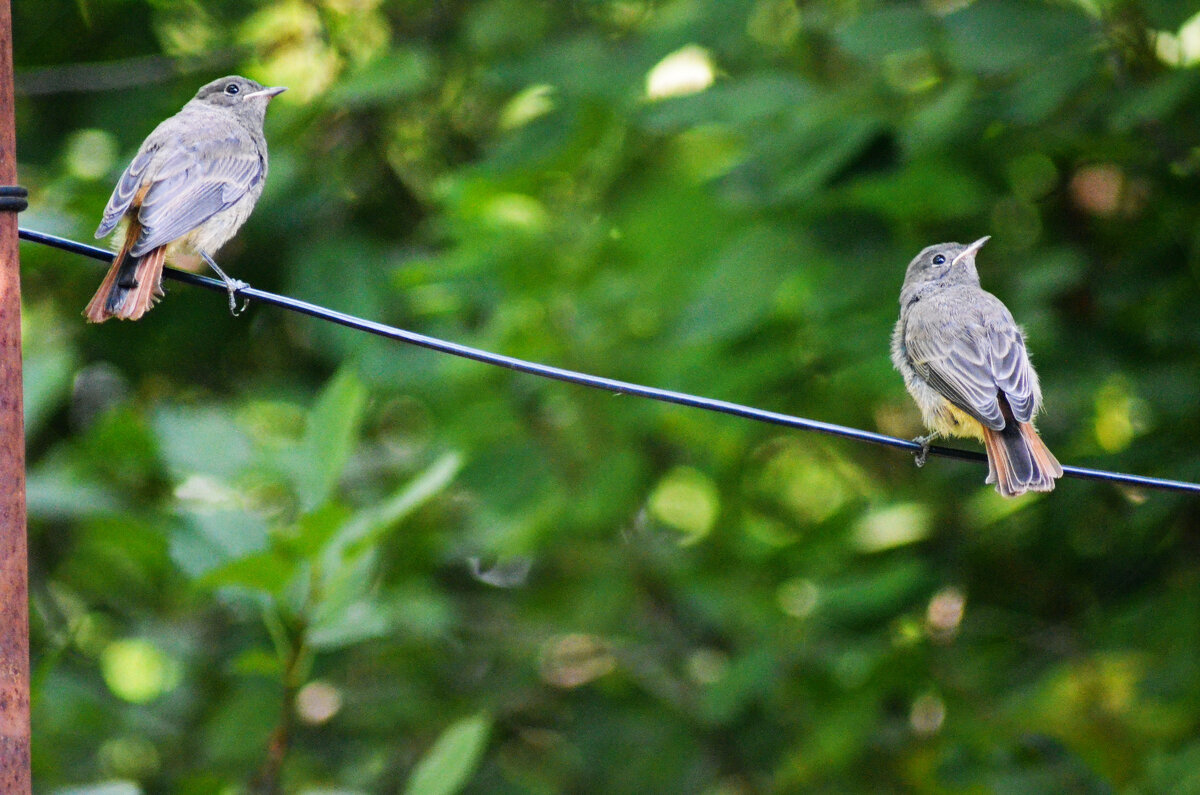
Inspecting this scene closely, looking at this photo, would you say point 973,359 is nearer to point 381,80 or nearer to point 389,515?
point 389,515

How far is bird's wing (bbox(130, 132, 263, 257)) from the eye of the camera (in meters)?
4.19

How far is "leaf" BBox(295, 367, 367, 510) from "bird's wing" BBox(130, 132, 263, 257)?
0.76 m

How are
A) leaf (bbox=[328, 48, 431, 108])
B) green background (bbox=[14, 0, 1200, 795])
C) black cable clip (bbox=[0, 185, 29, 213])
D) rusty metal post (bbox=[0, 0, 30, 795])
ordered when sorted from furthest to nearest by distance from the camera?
leaf (bbox=[328, 48, 431, 108])
green background (bbox=[14, 0, 1200, 795])
black cable clip (bbox=[0, 185, 29, 213])
rusty metal post (bbox=[0, 0, 30, 795])

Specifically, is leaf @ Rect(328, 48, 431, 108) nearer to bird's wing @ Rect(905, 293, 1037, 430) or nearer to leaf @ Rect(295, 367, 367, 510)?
leaf @ Rect(295, 367, 367, 510)

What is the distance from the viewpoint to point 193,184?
14.6ft

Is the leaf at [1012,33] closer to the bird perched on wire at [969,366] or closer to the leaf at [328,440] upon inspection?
the bird perched on wire at [969,366]

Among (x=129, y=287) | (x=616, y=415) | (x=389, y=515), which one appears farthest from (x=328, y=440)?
(x=616, y=415)

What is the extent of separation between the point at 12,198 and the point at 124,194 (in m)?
1.65

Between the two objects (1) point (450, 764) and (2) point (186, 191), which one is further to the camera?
(2) point (186, 191)

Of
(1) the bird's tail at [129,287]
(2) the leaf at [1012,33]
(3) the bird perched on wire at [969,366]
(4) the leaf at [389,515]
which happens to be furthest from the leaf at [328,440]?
(2) the leaf at [1012,33]

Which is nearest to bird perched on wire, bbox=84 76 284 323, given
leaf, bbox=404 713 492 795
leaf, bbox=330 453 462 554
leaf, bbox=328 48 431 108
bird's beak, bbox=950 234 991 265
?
leaf, bbox=328 48 431 108

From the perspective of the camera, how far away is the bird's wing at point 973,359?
4406 mm

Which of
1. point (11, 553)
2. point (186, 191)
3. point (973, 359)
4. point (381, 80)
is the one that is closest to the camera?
point (11, 553)

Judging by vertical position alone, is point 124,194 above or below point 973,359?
above
